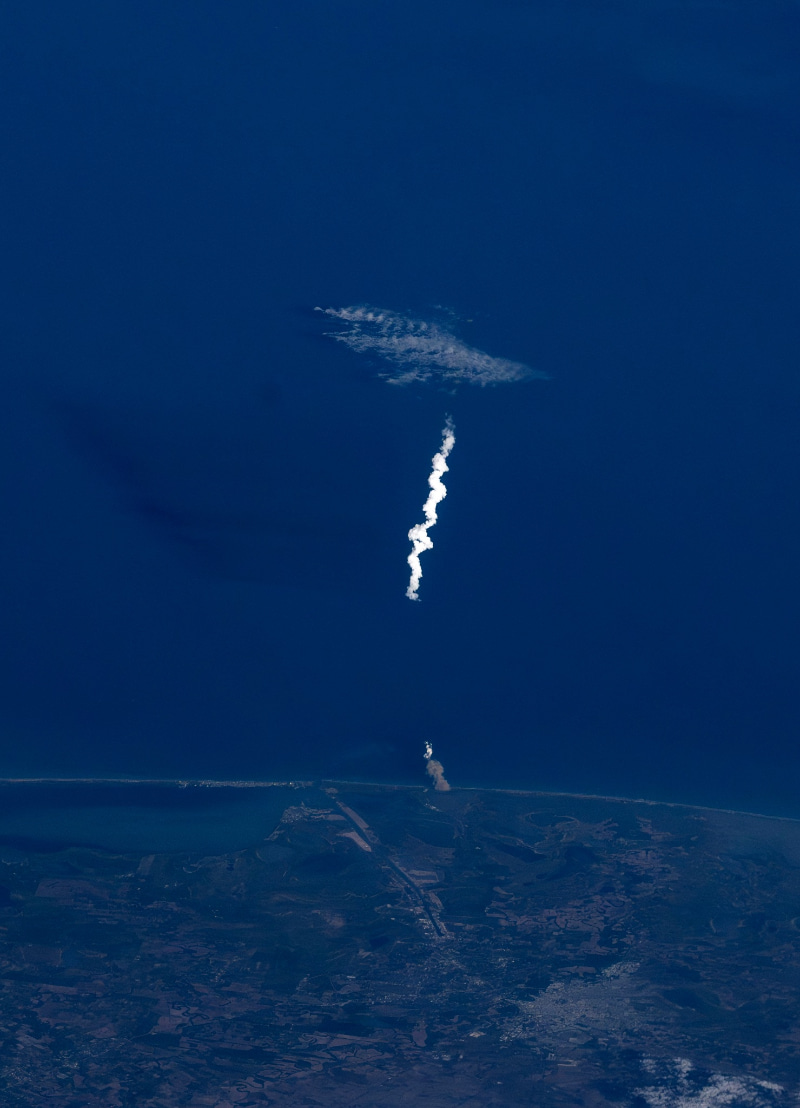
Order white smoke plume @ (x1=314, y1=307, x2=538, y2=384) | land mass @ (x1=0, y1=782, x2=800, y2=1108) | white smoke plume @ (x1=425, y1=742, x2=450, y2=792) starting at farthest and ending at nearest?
white smoke plume @ (x1=425, y1=742, x2=450, y2=792) → white smoke plume @ (x1=314, y1=307, x2=538, y2=384) → land mass @ (x1=0, y1=782, x2=800, y2=1108)

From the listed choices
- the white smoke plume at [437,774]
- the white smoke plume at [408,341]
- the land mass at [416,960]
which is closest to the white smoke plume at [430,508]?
the white smoke plume at [408,341]

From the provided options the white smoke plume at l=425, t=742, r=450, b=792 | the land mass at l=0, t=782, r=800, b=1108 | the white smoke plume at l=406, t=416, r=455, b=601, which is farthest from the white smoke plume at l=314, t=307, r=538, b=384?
the land mass at l=0, t=782, r=800, b=1108

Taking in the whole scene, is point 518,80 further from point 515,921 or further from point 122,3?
point 515,921

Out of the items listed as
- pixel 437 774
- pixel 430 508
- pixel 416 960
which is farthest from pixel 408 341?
pixel 416 960

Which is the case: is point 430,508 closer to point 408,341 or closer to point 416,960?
point 408,341

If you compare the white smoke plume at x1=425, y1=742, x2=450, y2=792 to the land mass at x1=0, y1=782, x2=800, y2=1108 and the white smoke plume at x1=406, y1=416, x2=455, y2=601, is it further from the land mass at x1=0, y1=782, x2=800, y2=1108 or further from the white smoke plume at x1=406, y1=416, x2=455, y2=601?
the white smoke plume at x1=406, y1=416, x2=455, y2=601

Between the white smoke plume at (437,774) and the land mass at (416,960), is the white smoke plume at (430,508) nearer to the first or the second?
the white smoke plume at (437,774)
